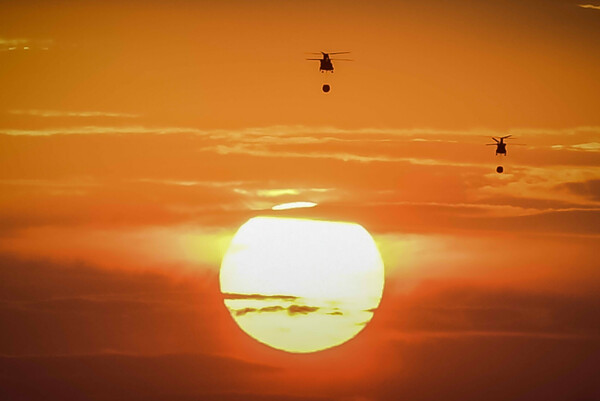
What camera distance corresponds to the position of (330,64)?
571 ft

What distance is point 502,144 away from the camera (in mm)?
191250

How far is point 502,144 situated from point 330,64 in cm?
3001

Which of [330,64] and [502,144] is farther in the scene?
[502,144]
